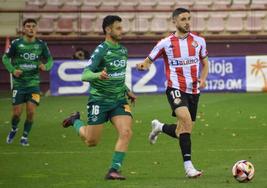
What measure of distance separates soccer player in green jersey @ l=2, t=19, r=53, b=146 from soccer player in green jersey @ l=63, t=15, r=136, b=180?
15.7ft

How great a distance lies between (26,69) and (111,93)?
205 inches

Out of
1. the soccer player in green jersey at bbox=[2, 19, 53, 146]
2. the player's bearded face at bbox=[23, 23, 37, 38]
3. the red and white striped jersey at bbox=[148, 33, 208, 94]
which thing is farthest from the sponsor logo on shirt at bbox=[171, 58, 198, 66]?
the player's bearded face at bbox=[23, 23, 37, 38]

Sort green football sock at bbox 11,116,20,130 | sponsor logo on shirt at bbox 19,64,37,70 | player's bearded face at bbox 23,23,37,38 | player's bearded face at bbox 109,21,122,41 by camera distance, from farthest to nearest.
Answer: green football sock at bbox 11,116,20,130
sponsor logo on shirt at bbox 19,64,37,70
player's bearded face at bbox 23,23,37,38
player's bearded face at bbox 109,21,122,41

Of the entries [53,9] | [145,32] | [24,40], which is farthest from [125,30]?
[24,40]

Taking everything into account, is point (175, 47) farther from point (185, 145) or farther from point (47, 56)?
point (47, 56)

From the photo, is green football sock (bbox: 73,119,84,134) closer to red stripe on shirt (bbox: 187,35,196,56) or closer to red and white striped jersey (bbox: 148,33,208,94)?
red and white striped jersey (bbox: 148,33,208,94)

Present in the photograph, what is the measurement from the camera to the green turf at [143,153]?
1173 cm

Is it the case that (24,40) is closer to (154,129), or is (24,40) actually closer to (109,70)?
(154,129)

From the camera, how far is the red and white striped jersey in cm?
1250

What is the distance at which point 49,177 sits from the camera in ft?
40.3

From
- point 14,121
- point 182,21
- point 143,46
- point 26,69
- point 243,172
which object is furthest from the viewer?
point 143,46

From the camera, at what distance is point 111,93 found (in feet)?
39.5

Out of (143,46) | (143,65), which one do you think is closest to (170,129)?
(143,65)

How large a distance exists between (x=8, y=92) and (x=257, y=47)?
878 centimetres
